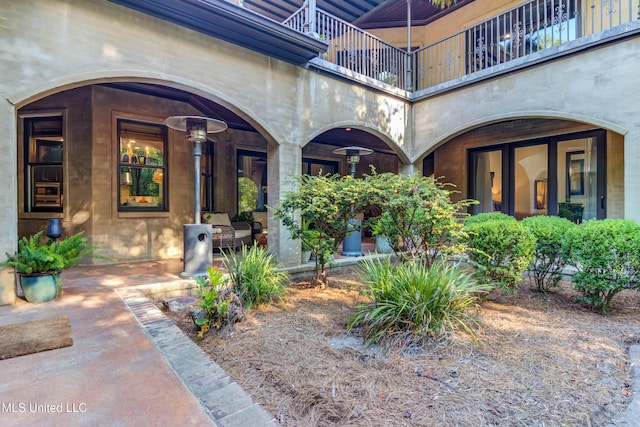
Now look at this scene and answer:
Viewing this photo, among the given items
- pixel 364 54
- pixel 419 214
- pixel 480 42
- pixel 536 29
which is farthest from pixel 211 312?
pixel 536 29

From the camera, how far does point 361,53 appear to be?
823cm

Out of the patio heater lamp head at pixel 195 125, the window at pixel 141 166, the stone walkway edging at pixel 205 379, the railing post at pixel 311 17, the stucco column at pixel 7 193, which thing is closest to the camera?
the stone walkway edging at pixel 205 379

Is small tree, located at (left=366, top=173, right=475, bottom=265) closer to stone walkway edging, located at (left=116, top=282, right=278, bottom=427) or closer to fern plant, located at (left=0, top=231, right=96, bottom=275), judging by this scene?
stone walkway edging, located at (left=116, top=282, right=278, bottom=427)

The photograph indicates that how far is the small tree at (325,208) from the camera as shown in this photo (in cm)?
442

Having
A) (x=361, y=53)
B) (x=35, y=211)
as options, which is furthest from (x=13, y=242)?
(x=361, y=53)

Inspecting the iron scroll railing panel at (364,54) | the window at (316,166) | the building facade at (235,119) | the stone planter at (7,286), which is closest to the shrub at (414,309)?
the building facade at (235,119)

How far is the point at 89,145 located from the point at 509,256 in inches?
282

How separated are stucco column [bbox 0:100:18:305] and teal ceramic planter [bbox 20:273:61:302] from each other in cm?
12

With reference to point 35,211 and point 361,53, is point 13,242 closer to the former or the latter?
point 35,211

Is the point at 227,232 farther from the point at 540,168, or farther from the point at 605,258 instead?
the point at 540,168

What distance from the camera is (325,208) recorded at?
444cm

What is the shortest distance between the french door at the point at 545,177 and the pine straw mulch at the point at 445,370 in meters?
4.29

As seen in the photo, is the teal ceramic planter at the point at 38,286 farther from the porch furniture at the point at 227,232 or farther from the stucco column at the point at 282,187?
the stucco column at the point at 282,187

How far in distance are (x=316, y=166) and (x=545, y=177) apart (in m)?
6.47
